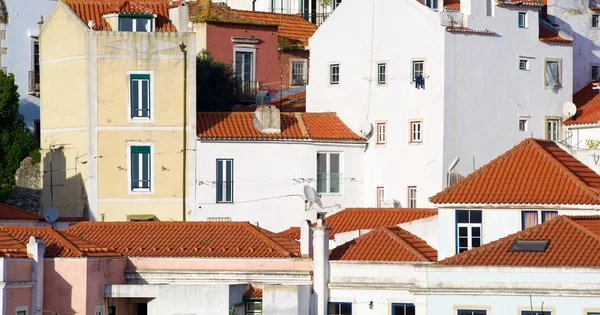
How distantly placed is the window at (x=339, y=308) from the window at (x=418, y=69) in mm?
16181

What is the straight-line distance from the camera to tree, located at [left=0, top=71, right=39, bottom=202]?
76750 millimetres

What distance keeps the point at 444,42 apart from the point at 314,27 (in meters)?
18.1

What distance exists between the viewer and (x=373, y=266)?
2317 inches

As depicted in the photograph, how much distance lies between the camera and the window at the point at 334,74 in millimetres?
76438

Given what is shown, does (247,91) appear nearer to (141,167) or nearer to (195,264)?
(141,167)

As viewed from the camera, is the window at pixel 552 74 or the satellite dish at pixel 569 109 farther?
the window at pixel 552 74

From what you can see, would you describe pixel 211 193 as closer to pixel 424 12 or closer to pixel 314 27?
pixel 424 12

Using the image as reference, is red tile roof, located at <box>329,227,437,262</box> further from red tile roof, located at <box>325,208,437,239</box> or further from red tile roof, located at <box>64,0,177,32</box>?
red tile roof, located at <box>64,0,177,32</box>

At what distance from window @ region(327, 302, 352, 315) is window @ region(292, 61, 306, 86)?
28.4 metres

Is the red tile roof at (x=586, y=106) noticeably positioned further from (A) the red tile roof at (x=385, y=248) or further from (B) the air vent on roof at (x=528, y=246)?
(B) the air vent on roof at (x=528, y=246)

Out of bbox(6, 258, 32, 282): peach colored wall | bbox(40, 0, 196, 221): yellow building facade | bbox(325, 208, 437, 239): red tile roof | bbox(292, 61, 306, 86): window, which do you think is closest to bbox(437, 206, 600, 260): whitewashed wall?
bbox(325, 208, 437, 239): red tile roof

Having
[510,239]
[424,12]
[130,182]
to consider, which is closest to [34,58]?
[130,182]

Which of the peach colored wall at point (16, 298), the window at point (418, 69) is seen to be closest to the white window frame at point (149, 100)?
the window at point (418, 69)

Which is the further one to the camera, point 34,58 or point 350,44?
point 34,58
